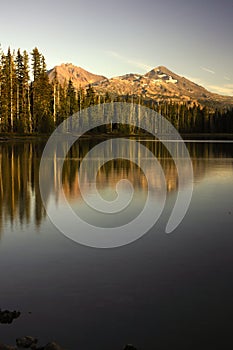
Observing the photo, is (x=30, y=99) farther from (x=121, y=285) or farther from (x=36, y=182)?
(x=121, y=285)

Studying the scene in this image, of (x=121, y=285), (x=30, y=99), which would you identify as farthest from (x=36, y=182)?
(x=30, y=99)

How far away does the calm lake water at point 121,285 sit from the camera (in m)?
5.84

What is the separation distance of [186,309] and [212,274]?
178 cm

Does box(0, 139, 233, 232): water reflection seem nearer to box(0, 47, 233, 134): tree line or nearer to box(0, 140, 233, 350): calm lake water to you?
box(0, 140, 233, 350): calm lake water

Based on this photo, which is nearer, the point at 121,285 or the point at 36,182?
the point at 121,285

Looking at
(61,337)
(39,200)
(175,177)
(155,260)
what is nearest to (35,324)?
(61,337)

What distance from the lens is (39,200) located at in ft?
51.4

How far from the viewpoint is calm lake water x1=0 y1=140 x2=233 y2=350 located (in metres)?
5.84

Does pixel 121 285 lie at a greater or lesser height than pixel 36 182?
lesser

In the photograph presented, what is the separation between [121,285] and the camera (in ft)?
24.5

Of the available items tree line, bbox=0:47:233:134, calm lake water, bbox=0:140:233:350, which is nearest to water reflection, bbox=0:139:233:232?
calm lake water, bbox=0:140:233:350

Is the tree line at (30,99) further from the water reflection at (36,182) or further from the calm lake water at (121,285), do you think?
the calm lake water at (121,285)

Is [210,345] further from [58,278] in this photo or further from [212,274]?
[58,278]

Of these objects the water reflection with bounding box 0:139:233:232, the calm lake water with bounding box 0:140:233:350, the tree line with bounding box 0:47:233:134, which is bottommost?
the calm lake water with bounding box 0:140:233:350
